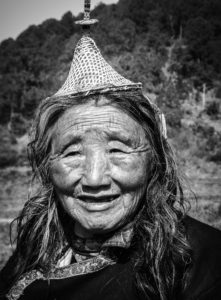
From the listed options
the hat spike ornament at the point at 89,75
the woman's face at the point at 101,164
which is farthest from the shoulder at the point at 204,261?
the hat spike ornament at the point at 89,75

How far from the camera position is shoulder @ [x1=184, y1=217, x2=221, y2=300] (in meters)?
1.52

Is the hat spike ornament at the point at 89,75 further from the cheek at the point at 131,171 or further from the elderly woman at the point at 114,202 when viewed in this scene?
the cheek at the point at 131,171

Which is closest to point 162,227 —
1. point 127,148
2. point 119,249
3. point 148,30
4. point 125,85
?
point 119,249

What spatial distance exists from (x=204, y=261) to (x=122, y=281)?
444mm

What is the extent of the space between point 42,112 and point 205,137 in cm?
2567

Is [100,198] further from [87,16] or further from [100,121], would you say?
[87,16]

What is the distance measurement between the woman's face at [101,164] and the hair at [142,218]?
0.29 feet

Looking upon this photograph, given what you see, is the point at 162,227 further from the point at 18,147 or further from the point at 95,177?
the point at 18,147

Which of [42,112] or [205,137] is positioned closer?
[42,112]

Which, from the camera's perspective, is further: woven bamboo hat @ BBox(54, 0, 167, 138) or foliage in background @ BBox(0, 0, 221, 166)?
foliage in background @ BBox(0, 0, 221, 166)

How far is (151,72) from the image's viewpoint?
119ft

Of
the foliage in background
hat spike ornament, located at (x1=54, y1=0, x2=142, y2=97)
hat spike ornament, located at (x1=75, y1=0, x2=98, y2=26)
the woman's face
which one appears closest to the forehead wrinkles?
the woman's face

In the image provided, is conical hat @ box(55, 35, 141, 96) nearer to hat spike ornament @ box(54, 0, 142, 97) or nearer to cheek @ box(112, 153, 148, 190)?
hat spike ornament @ box(54, 0, 142, 97)

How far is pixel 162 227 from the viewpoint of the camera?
5.79 feet
